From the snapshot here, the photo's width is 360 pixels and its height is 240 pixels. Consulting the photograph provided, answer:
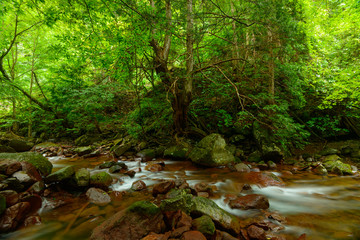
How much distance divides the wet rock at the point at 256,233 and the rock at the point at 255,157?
4621mm

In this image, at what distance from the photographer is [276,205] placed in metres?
3.73

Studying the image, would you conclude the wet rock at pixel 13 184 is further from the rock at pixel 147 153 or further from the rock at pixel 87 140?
the rock at pixel 87 140

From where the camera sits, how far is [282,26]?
5.56 m

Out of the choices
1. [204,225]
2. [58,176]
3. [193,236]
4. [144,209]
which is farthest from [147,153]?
[193,236]

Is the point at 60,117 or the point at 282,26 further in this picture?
the point at 60,117

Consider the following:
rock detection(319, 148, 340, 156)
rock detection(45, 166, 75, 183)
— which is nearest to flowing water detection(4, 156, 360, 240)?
rock detection(45, 166, 75, 183)

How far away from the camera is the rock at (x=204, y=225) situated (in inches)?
90.0

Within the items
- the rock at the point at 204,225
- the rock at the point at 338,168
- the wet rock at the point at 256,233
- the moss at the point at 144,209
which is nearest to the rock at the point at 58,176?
the moss at the point at 144,209

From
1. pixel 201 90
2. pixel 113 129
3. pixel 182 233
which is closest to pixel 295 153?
pixel 201 90

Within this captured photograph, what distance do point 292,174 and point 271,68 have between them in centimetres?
391

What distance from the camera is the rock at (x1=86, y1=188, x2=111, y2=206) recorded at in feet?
12.2

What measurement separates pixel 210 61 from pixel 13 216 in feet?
24.0

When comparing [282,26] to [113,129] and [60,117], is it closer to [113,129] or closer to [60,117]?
[113,129]

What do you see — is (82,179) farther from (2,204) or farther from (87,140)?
(87,140)
